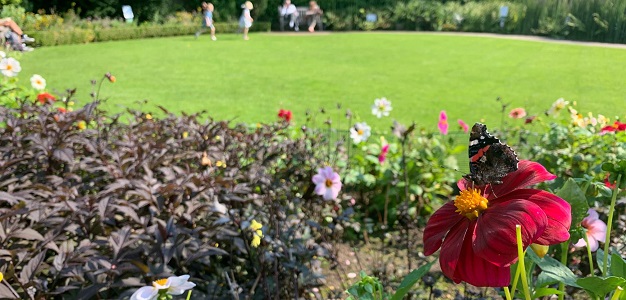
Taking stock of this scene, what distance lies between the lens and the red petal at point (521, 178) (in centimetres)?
48

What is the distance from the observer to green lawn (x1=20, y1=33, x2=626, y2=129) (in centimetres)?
530

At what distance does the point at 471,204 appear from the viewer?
1.52ft

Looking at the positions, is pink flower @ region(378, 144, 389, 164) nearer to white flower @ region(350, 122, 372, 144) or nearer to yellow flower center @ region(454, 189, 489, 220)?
white flower @ region(350, 122, 372, 144)

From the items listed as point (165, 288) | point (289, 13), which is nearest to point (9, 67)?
point (165, 288)

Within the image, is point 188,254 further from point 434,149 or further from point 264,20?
point 264,20

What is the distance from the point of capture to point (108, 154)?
6.41 feet

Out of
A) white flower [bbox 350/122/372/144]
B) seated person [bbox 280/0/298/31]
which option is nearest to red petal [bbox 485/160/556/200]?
white flower [bbox 350/122/372/144]

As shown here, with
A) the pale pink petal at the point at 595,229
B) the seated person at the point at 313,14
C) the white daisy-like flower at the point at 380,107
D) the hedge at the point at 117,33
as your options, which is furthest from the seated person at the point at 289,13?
the pale pink petal at the point at 595,229

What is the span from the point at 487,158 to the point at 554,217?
0.23 feet

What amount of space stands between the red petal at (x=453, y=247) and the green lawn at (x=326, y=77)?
2109 millimetres

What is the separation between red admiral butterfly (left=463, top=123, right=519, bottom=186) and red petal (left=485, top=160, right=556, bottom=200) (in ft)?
0.08

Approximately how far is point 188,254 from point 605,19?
105 cm

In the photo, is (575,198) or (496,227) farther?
(575,198)

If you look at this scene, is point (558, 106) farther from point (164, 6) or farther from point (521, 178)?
point (164, 6)
